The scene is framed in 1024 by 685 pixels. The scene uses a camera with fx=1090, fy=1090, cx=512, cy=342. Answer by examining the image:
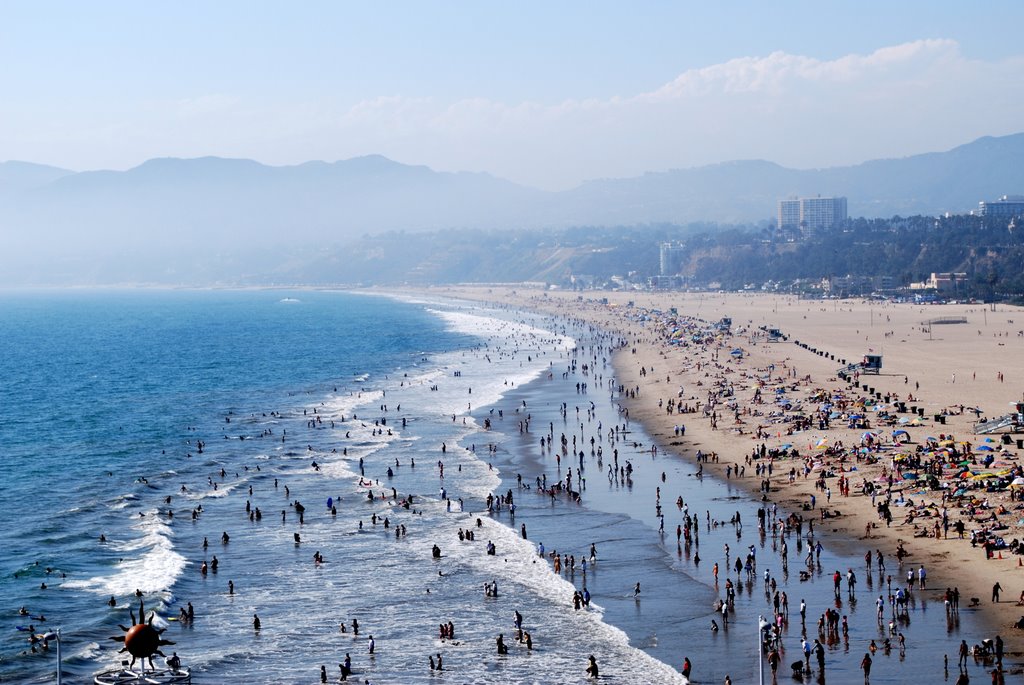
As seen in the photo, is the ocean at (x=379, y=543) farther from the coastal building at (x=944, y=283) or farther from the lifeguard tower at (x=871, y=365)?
the coastal building at (x=944, y=283)

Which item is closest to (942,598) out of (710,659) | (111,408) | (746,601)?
(746,601)

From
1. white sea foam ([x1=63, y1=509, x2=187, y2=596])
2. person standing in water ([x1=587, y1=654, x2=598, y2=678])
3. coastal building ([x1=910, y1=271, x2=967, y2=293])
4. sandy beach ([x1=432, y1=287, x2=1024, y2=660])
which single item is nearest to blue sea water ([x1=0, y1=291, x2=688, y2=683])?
white sea foam ([x1=63, y1=509, x2=187, y2=596])

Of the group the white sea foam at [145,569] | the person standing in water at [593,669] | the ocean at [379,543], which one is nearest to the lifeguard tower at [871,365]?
the ocean at [379,543]

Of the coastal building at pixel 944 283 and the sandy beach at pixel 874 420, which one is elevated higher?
the coastal building at pixel 944 283

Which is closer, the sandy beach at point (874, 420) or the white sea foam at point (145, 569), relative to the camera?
the white sea foam at point (145, 569)

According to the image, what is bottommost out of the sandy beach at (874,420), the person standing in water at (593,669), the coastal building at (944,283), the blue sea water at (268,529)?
the blue sea water at (268,529)

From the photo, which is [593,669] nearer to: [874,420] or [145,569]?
[145,569]
